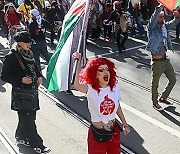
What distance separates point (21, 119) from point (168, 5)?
9.31 ft

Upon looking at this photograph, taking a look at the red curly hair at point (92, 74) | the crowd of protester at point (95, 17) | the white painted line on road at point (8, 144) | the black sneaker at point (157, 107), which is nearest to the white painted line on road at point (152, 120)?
the black sneaker at point (157, 107)

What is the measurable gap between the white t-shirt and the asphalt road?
1.73m

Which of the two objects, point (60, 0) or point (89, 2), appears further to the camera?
point (60, 0)

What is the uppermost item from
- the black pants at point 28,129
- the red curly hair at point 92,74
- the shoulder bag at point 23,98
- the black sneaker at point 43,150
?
the red curly hair at point 92,74

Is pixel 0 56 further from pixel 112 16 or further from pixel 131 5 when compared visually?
pixel 131 5

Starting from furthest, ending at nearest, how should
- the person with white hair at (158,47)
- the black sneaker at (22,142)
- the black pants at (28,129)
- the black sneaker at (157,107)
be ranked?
the black sneaker at (157,107)
the person with white hair at (158,47)
the black sneaker at (22,142)
the black pants at (28,129)

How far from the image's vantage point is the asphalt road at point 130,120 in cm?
644

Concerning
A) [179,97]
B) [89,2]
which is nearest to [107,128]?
[89,2]

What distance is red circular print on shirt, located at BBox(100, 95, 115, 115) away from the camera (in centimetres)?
463

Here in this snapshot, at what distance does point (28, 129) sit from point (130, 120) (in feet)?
7.02

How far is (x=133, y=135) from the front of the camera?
22.3 ft

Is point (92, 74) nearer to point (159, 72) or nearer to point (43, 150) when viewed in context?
point (43, 150)

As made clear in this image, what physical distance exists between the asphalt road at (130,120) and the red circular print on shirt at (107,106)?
1.77m

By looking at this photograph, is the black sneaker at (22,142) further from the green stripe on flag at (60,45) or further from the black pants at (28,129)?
the green stripe on flag at (60,45)
